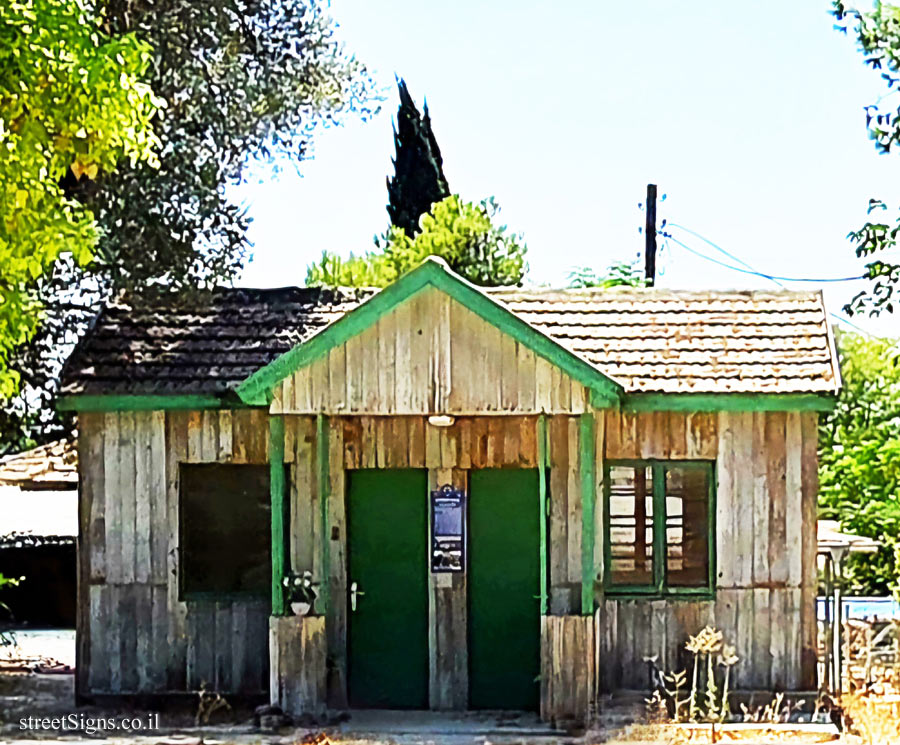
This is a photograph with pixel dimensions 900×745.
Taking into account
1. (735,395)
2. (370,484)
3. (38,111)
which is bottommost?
(370,484)

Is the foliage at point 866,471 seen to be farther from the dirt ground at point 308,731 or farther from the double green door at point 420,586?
the dirt ground at point 308,731

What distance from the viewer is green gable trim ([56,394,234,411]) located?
40.4ft

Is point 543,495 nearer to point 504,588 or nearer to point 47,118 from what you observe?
point 504,588

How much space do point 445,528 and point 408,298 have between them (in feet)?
7.45

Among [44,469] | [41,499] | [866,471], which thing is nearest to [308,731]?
[44,469]

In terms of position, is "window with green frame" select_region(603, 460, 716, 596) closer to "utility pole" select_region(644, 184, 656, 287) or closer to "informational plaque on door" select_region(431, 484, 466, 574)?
"informational plaque on door" select_region(431, 484, 466, 574)

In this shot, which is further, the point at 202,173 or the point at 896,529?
the point at 896,529

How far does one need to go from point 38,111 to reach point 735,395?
21.2 feet

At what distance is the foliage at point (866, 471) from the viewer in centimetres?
1961

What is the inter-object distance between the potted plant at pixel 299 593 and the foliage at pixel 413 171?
23481 mm

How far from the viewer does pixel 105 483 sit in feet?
41.2

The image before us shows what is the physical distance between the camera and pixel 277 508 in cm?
1187

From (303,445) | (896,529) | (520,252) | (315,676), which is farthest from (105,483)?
Result: (520,252)

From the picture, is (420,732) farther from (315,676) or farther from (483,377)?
(483,377)
